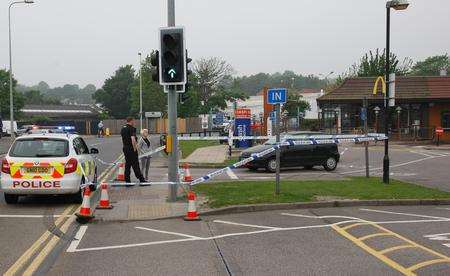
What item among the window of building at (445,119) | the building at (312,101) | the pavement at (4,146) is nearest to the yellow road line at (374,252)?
the pavement at (4,146)

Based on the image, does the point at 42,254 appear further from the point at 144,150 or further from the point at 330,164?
the point at 330,164

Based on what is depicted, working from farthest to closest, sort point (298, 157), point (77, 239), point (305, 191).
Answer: point (298, 157) → point (305, 191) → point (77, 239)

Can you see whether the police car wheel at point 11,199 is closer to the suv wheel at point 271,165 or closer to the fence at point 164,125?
the suv wheel at point 271,165

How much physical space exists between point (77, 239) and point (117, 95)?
3600 inches

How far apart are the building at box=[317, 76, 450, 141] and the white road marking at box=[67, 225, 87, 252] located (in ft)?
117

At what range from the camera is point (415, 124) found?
44312mm

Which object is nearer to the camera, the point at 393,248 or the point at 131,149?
the point at 393,248

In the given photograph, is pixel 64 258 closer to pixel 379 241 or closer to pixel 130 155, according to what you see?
pixel 379 241

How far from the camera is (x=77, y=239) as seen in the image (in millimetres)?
8898

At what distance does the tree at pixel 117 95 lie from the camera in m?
98.2

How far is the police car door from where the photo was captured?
1295 centimetres

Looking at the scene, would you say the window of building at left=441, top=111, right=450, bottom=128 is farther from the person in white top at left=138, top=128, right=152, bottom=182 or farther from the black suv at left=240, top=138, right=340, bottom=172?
the person in white top at left=138, top=128, right=152, bottom=182

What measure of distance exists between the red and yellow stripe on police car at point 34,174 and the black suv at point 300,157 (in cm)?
1023

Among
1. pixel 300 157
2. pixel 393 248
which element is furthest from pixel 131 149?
pixel 393 248
